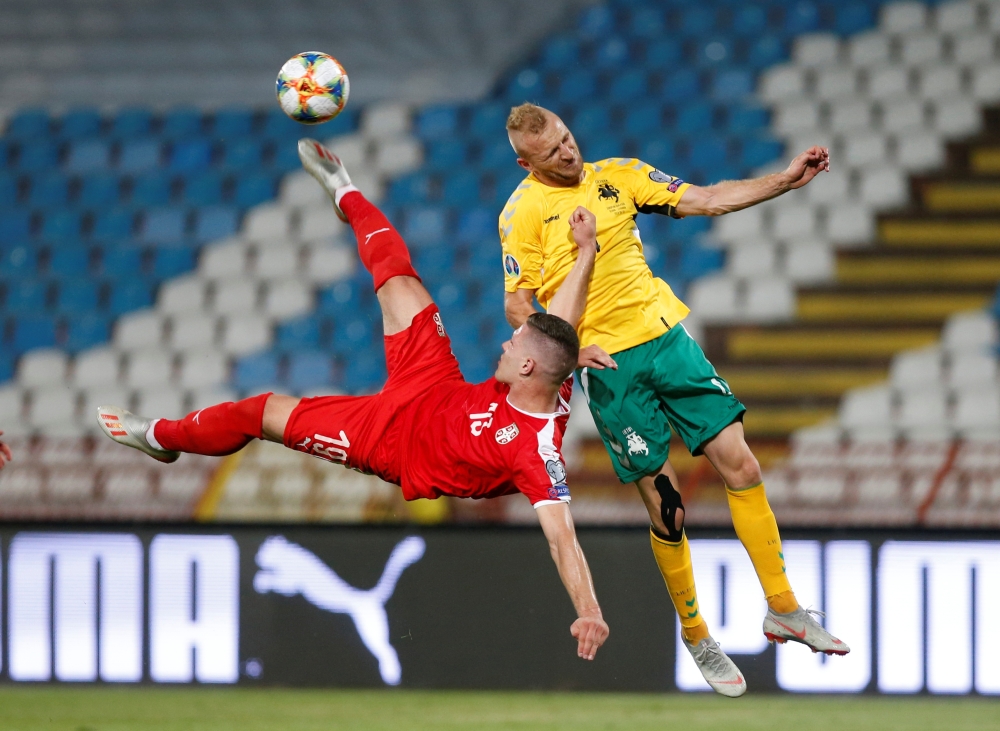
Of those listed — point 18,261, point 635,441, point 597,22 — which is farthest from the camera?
point 597,22

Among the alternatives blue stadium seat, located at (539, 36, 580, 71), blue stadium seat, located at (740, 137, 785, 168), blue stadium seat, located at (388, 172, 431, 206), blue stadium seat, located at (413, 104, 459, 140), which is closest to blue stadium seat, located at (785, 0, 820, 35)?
blue stadium seat, located at (740, 137, 785, 168)

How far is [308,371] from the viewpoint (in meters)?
10.9

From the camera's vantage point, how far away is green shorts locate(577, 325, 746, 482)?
213 inches

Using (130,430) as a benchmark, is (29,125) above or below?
above

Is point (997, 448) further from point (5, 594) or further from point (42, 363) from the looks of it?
point (42, 363)

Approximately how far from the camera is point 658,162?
1173 centimetres

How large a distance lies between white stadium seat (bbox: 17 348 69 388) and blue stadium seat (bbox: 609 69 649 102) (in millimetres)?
5510

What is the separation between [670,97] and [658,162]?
2.75ft

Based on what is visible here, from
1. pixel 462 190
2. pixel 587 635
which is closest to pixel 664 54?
pixel 462 190

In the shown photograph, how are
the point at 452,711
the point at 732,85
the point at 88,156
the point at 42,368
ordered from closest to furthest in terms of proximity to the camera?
the point at 452,711 → the point at 42,368 → the point at 732,85 → the point at 88,156

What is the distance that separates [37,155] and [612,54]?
5553 mm

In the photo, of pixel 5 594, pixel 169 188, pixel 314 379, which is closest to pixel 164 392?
pixel 314 379

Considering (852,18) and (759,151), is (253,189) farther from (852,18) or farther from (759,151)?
(852,18)

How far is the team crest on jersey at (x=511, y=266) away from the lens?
17.6 feet
